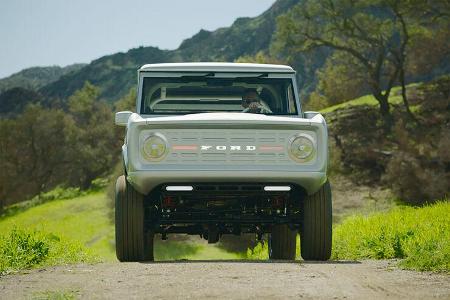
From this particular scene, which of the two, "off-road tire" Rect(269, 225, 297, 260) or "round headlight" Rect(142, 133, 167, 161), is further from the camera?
"off-road tire" Rect(269, 225, 297, 260)

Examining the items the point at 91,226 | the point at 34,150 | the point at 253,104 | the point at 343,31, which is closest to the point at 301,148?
the point at 253,104

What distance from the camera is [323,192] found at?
872 centimetres

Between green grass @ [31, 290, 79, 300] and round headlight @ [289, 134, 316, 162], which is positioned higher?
round headlight @ [289, 134, 316, 162]

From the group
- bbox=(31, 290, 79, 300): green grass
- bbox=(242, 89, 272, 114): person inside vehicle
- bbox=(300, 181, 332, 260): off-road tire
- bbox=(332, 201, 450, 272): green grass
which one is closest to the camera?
bbox=(31, 290, 79, 300): green grass

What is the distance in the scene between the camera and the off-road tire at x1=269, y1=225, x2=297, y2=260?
34.8ft

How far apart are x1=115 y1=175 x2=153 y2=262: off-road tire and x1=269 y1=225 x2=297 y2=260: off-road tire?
2.62m

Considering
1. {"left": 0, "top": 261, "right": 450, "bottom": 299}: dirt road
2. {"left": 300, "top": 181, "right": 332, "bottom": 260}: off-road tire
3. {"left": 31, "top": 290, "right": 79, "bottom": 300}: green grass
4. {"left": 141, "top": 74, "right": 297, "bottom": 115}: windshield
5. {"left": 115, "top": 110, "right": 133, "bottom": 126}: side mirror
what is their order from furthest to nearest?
{"left": 141, "top": 74, "right": 297, "bottom": 115}: windshield
{"left": 115, "top": 110, "right": 133, "bottom": 126}: side mirror
{"left": 300, "top": 181, "right": 332, "bottom": 260}: off-road tire
{"left": 0, "top": 261, "right": 450, "bottom": 299}: dirt road
{"left": 31, "top": 290, "right": 79, "bottom": 300}: green grass

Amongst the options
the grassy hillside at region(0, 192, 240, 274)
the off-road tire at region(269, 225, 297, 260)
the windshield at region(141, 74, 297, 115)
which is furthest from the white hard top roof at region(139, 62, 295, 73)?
the grassy hillside at region(0, 192, 240, 274)

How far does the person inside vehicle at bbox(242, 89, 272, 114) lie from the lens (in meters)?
9.52

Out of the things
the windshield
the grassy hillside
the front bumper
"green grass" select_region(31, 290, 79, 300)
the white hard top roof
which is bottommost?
the grassy hillside

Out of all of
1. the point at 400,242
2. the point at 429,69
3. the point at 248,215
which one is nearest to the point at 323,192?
the point at 248,215

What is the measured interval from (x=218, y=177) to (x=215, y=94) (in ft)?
7.34

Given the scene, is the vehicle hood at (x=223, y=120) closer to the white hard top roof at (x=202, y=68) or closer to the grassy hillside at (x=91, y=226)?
the white hard top roof at (x=202, y=68)

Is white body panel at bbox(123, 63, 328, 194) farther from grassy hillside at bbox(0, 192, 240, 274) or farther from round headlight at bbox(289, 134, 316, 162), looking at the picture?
grassy hillside at bbox(0, 192, 240, 274)
